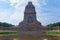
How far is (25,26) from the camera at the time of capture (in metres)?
47.3

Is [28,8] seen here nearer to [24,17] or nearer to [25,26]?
[24,17]

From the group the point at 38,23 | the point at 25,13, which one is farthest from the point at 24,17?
the point at 38,23

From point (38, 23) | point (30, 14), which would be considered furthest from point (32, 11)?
point (38, 23)

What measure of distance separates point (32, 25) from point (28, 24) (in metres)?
1.68

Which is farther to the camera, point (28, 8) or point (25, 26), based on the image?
point (28, 8)

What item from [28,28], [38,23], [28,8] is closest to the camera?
[28,28]

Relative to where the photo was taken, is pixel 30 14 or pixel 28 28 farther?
pixel 30 14

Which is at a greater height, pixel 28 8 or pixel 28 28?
pixel 28 8

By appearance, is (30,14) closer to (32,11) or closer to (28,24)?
(32,11)

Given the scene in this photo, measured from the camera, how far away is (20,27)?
47.0 metres

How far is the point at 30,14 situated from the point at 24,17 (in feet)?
5.15

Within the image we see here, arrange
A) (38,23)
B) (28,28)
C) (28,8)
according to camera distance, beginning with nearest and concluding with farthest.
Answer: (28,28) < (38,23) < (28,8)

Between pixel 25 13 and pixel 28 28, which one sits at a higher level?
pixel 25 13

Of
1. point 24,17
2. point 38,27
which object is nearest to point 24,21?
point 24,17
